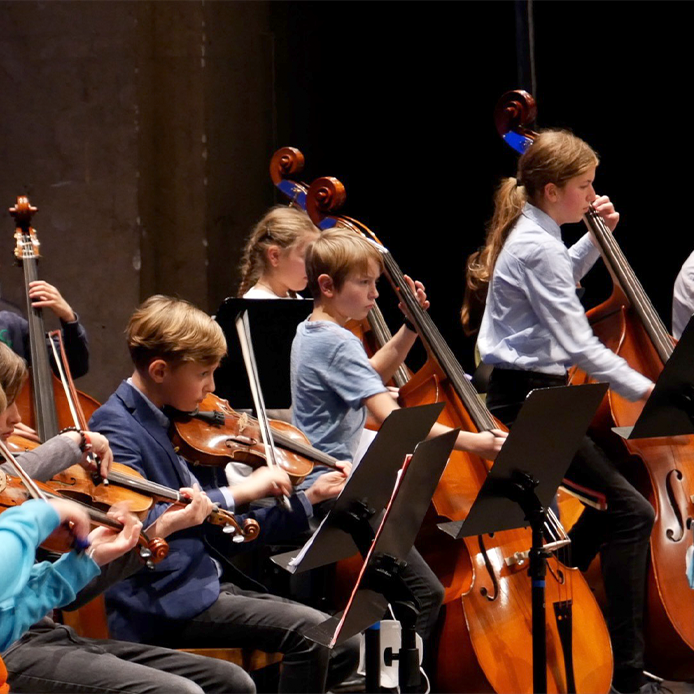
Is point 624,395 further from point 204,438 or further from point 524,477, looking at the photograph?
point 204,438

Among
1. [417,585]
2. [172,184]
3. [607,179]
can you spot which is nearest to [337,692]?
[417,585]

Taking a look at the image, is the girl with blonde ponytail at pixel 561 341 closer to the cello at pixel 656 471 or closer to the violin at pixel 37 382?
the cello at pixel 656 471

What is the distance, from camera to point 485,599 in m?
2.91

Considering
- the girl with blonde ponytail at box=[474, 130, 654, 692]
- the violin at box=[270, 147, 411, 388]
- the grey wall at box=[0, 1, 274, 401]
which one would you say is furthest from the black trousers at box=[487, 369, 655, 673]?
the grey wall at box=[0, 1, 274, 401]

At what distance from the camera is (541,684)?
98.7 inches

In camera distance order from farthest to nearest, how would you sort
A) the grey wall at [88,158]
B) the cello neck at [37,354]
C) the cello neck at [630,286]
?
the grey wall at [88,158], the cello neck at [630,286], the cello neck at [37,354]

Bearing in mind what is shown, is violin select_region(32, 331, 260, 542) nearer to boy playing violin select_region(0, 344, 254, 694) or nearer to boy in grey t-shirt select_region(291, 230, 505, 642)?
boy playing violin select_region(0, 344, 254, 694)

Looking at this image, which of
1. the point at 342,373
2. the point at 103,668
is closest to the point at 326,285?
the point at 342,373

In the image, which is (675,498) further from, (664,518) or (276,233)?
(276,233)

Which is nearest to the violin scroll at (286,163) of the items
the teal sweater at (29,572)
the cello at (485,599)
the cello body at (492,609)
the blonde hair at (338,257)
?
the blonde hair at (338,257)

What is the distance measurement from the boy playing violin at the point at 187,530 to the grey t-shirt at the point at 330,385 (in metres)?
0.38

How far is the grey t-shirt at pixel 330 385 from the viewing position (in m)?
2.93

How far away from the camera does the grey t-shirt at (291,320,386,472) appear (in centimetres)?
293

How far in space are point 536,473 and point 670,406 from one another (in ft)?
1.50
